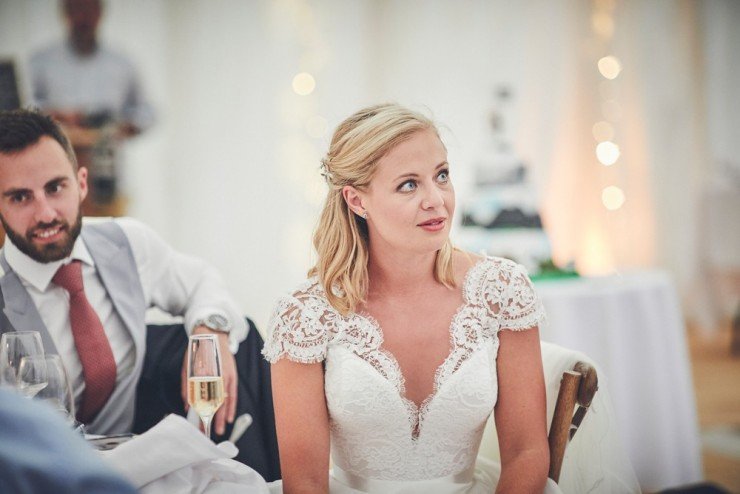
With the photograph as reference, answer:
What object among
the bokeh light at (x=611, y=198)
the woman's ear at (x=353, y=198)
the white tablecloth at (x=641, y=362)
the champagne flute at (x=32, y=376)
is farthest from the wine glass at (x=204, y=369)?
the bokeh light at (x=611, y=198)

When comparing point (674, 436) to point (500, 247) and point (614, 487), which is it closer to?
point (500, 247)

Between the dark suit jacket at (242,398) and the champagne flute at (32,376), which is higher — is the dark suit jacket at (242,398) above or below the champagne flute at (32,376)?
below

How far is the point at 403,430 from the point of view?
1.91 metres

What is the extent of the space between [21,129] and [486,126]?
15.5 ft

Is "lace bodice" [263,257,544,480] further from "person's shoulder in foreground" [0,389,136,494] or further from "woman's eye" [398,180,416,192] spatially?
"person's shoulder in foreground" [0,389,136,494]

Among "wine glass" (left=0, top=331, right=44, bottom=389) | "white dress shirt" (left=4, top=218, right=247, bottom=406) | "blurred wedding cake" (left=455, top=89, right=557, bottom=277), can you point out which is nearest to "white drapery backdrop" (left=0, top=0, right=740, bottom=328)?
"blurred wedding cake" (left=455, top=89, right=557, bottom=277)

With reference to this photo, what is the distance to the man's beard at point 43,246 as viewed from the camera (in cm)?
213

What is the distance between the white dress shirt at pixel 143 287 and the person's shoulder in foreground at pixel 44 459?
56.5 inches

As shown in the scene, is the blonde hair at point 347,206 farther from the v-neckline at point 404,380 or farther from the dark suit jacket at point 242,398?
the dark suit jacket at point 242,398

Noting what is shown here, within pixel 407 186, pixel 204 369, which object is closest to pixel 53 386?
pixel 204 369

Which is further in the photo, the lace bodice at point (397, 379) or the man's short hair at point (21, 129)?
the man's short hair at point (21, 129)

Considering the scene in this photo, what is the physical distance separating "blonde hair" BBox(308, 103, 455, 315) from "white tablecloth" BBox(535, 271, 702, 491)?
1.81 metres

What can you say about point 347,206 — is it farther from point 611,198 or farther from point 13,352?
point 611,198

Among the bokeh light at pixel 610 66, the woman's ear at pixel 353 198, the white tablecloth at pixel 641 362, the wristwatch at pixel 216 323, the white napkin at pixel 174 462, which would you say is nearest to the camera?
the white napkin at pixel 174 462
